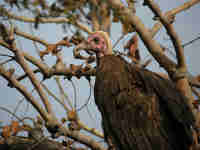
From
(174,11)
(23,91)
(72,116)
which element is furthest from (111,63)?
(23,91)

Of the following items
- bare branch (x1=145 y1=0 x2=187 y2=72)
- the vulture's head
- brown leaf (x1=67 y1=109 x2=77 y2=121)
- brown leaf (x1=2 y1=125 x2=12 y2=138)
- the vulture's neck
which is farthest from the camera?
the vulture's head

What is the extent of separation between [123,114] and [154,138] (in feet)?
1.90

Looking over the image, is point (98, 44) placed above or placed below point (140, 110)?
above

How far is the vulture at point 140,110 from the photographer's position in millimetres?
3929

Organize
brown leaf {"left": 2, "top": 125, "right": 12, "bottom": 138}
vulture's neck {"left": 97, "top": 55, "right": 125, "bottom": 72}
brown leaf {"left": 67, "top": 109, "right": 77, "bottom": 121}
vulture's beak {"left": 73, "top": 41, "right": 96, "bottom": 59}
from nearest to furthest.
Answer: brown leaf {"left": 2, "top": 125, "right": 12, "bottom": 138}, brown leaf {"left": 67, "top": 109, "right": 77, "bottom": 121}, vulture's neck {"left": 97, "top": 55, "right": 125, "bottom": 72}, vulture's beak {"left": 73, "top": 41, "right": 96, "bottom": 59}

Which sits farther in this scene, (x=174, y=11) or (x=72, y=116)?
(x=174, y=11)

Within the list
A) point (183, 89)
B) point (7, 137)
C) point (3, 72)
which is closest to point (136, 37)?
point (183, 89)

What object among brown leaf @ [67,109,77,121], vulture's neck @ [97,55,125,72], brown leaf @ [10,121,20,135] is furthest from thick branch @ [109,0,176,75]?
brown leaf @ [10,121,20,135]

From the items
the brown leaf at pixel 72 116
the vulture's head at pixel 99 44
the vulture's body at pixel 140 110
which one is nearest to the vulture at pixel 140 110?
the vulture's body at pixel 140 110

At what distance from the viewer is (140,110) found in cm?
421

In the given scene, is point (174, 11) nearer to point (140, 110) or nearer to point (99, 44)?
point (99, 44)

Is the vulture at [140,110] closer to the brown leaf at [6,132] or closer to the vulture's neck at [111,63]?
the vulture's neck at [111,63]

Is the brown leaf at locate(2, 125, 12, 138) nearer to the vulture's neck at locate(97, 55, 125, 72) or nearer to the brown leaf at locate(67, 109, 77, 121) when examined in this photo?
the brown leaf at locate(67, 109, 77, 121)

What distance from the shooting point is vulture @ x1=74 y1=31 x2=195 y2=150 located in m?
3.93
